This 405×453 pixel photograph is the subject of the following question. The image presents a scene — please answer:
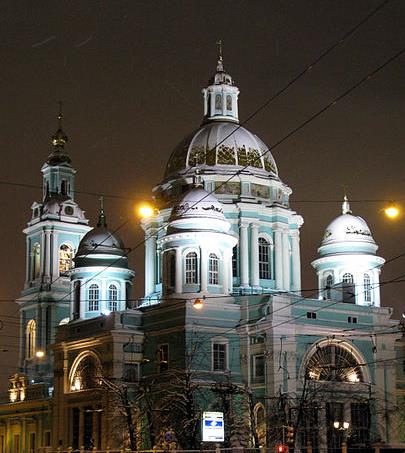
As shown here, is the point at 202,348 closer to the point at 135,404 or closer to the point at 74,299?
the point at 135,404

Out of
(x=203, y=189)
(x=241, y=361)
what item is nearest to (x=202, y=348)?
(x=241, y=361)

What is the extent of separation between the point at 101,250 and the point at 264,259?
10758 millimetres

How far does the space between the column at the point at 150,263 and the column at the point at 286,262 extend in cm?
868

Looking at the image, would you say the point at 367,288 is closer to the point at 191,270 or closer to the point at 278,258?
the point at 278,258

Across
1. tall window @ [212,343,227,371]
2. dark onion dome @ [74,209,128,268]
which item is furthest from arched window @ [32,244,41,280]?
tall window @ [212,343,227,371]

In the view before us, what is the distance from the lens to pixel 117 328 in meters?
67.2

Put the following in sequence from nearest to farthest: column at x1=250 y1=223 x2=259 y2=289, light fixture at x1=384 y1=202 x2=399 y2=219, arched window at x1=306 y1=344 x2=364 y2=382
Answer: light fixture at x1=384 y1=202 x2=399 y2=219 → arched window at x1=306 y1=344 x2=364 y2=382 → column at x1=250 y1=223 x2=259 y2=289

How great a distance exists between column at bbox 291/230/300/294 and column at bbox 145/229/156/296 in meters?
9.32

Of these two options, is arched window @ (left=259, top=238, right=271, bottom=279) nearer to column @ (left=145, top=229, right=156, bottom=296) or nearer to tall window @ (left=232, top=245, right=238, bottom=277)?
tall window @ (left=232, top=245, right=238, bottom=277)

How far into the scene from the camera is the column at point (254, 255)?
72312 mm

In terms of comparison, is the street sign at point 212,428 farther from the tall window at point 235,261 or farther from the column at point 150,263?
the column at point 150,263

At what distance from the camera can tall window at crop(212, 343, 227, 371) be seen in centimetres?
6500

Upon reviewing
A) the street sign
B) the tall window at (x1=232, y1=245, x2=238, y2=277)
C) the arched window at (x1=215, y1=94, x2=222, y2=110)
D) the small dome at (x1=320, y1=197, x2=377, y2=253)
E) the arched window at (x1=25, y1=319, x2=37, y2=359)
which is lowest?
the street sign

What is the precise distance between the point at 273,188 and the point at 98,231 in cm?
1218
